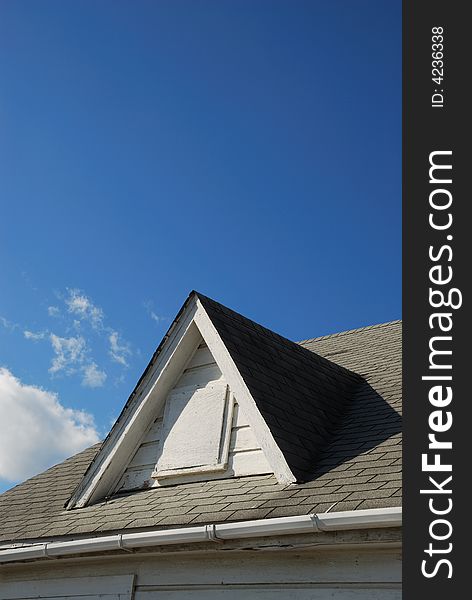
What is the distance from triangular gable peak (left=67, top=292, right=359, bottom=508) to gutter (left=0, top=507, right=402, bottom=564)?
34.6 inches

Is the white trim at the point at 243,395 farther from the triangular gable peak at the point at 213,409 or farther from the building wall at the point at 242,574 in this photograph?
the building wall at the point at 242,574

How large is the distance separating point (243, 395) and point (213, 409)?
1.79 feet

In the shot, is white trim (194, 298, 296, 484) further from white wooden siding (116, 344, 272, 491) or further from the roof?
white wooden siding (116, 344, 272, 491)

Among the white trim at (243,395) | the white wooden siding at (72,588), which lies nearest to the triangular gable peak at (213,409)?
the white trim at (243,395)

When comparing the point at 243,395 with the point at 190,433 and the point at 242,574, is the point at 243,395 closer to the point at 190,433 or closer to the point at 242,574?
the point at 190,433

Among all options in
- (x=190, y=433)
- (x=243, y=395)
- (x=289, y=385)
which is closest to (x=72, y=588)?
(x=190, y=433)

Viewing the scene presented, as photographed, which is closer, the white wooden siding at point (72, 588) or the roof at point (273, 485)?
the roof at point (273, 485)

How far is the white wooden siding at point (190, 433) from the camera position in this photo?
5.75 m

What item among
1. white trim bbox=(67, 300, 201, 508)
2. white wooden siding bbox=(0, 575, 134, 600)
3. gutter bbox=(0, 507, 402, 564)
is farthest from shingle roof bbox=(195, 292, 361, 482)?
white wooden siding bbox=(0, 575, 134, 600)

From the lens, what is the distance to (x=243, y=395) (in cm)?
594

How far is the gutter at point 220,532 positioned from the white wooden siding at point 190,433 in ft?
3.27

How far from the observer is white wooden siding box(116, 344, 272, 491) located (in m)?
5.75

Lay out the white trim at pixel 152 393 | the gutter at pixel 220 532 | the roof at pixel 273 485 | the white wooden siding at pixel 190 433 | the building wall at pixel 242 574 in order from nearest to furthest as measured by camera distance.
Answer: the gutter at pixel 220 532 → the building wall at pixel 242 574 → the roof at pixel 273 485 → the white wooden siding at pixel 190 433 → the white trim at pixel 152 393

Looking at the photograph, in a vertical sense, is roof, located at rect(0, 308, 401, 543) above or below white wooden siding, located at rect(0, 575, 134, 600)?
above
